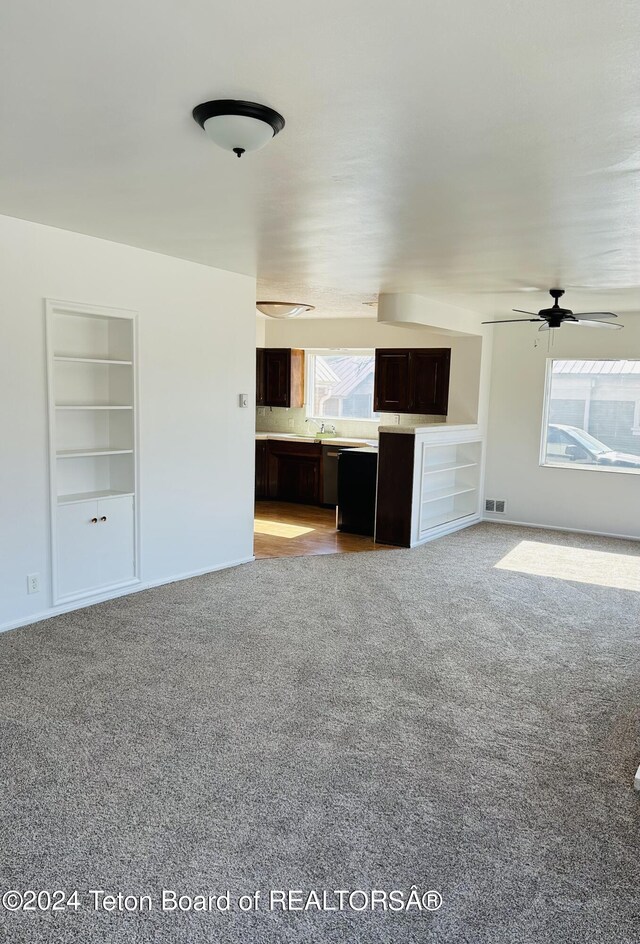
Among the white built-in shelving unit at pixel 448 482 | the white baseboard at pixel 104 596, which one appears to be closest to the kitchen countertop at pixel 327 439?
Result: the white built-in shelving unit at pixel 448 482

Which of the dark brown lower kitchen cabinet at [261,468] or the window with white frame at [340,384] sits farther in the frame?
the window with white frame at [340,384]

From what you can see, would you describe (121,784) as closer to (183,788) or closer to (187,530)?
(183,788)

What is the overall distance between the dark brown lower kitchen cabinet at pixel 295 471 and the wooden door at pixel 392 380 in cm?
106

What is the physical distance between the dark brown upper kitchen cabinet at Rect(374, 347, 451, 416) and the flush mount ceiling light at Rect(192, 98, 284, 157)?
576 cm

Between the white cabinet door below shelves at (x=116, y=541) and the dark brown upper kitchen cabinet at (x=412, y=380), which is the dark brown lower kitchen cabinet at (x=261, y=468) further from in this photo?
the white cabinet door below shelves at (x=116, y=541)

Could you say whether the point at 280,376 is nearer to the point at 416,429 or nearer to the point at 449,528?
the point at 416,429

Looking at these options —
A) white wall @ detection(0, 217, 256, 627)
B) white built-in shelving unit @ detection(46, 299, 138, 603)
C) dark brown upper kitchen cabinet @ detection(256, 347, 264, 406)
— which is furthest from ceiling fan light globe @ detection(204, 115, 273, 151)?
dark brown upper kitchen cabinet @ detection(256, 347, 264, 406)

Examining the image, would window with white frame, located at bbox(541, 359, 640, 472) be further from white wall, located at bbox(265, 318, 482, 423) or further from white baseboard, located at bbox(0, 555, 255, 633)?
white baseboard, located at bbox(0, 555, 255, 633)

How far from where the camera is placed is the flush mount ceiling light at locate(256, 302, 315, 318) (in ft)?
23.8

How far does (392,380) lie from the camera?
8156mm

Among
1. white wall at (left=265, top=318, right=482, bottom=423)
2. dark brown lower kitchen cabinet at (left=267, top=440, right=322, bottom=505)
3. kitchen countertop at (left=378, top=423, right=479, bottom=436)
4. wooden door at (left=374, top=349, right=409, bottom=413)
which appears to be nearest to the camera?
kitchen countertop at (left=378, top=423, right=479, bottom=436)

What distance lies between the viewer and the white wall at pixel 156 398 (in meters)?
3.98

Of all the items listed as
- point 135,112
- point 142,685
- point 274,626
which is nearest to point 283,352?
point 274,626

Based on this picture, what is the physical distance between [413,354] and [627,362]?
2.38m
